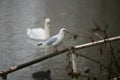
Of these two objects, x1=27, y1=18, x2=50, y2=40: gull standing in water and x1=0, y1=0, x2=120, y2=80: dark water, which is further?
x1=27, y1=18, x2=50, y2=40: gull standing in water

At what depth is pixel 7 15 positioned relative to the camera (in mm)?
12414

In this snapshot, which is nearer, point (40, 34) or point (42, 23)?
point (40, 34)

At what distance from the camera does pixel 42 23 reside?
11.4 metres

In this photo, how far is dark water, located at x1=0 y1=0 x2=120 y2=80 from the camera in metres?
7.70

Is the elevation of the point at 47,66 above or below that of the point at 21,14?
below

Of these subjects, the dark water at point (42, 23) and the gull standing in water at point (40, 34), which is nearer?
the dark water at point (42, 23)

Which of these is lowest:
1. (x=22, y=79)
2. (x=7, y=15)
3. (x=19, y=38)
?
(x=22, y=79)

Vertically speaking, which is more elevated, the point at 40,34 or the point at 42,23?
the point at 42,23

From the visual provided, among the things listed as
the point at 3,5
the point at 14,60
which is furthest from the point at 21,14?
the point at 14,60

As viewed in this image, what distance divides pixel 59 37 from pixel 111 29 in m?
5.11

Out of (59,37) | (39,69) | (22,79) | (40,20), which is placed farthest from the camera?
(40,20)

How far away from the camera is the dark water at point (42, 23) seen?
303 inches

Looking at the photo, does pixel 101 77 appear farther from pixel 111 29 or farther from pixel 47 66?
pixel 111 29

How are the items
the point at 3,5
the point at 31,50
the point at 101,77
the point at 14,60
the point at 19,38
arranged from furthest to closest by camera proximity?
the point at 3,5, the point at 19,38, the point at 31,50, the point at 14,60, the point at 101,77
